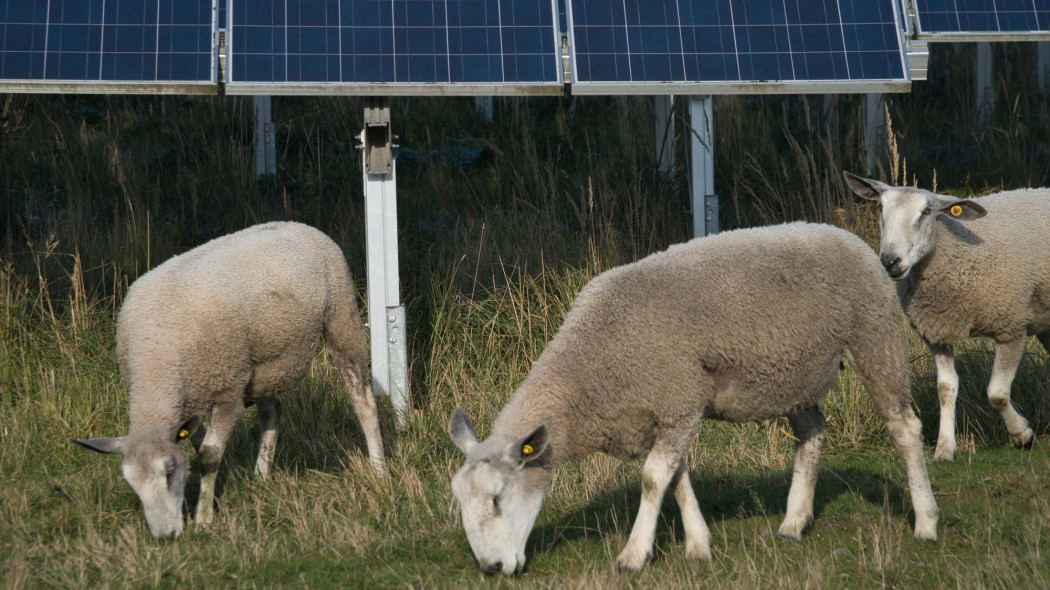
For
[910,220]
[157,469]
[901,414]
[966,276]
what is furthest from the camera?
[966,276]

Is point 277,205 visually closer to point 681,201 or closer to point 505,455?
point 681,201

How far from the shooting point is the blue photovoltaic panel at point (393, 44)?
6.88 meters

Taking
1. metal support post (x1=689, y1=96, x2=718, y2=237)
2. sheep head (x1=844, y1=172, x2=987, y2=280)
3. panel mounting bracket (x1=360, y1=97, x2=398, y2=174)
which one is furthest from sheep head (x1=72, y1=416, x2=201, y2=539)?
sheep head (x1=844, y1=172, x2=987, y2=280)

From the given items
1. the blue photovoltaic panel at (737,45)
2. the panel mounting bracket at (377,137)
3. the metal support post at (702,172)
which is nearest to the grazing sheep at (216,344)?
the panel mounting bracket at (377,137)

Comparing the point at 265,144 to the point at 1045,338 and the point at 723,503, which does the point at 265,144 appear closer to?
the point at 723,503

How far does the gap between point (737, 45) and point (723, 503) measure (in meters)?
3.19

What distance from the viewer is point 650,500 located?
4902 millimetres

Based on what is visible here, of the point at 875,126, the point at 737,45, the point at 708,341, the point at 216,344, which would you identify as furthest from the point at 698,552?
the point at 875,126

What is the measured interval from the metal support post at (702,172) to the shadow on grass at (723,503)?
1991 millimetres

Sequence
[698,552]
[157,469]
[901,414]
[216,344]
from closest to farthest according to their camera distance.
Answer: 1. [698,552]
2. [901,414]
3. [157,469]
4. [216,344]

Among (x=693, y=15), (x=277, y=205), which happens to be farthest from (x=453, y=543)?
(x=277, y=205)

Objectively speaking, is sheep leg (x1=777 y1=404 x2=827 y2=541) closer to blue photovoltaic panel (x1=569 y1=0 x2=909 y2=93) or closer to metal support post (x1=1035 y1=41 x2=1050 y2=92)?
blue photovoltaic panel (x1=569 y1=0 x2=909 y2=93)

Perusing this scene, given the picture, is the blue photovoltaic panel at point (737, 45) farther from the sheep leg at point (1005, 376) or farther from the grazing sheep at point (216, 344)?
the grazing sheep at point (216, 344)

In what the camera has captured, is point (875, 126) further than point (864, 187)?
Yes
